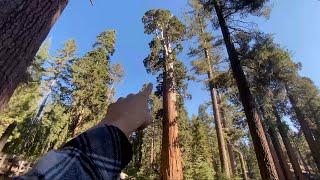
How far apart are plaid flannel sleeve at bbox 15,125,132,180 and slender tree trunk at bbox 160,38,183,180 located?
9206 millimetres

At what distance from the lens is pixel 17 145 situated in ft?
92.9

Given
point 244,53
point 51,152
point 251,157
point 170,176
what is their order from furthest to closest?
point 251,157 < point 244,53 < point 170,176 < point 51,152

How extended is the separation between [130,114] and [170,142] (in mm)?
10061

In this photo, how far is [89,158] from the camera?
0.94 metres

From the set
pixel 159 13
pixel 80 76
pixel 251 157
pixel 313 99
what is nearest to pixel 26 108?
pixel 80 76

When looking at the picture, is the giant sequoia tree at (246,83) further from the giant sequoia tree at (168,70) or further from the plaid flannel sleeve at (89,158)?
the plaid flannel sleeve at (89,158)

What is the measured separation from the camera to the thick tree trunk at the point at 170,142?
10.1 metres

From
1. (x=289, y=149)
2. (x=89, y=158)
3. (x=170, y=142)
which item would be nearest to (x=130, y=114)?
(x=89, y=158)

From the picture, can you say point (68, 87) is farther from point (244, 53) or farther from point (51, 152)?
point (51, 152)

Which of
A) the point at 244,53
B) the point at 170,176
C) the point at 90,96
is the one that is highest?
the point at 90,96

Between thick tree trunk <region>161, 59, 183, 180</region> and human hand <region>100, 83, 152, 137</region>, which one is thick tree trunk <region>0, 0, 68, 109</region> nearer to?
human hand <region>100, 83, 152, 137</region>

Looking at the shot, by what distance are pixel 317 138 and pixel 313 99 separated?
5.64 meters

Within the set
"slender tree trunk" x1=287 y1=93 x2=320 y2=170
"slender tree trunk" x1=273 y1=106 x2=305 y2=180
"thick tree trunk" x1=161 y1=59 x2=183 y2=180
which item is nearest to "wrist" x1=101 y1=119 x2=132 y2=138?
"thick tree trunk" x1=161 y1=59 x2=183 y2=180

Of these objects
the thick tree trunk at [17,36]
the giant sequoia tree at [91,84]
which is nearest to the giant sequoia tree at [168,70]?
the thick tree trunk at [17,36]
